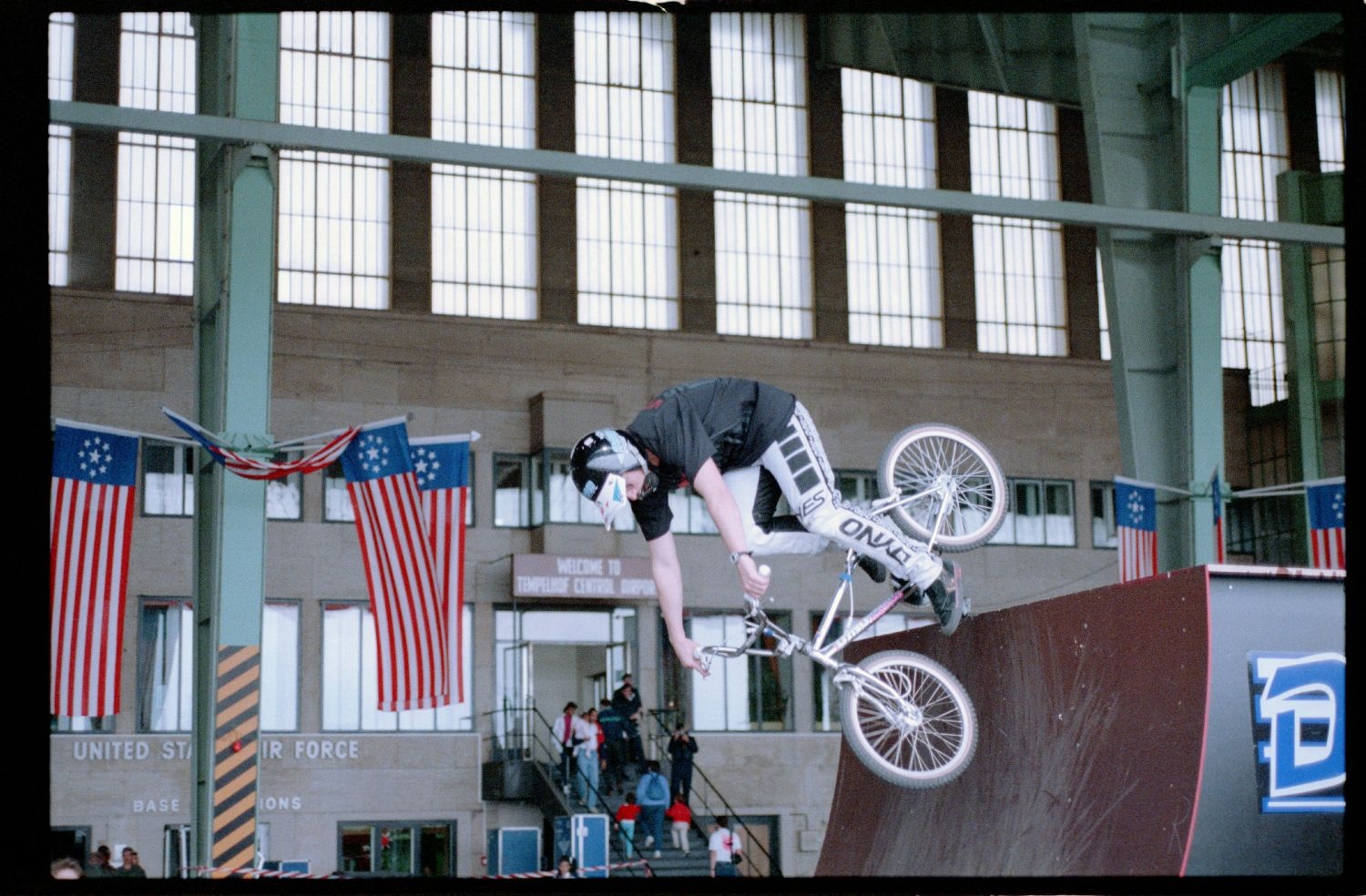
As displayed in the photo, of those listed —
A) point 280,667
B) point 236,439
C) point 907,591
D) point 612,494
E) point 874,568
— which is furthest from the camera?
point 280,667

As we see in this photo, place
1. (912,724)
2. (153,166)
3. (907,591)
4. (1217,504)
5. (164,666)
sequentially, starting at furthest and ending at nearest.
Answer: (153,166) < (164,666) < (1217,504) < (907,591) < (912,724)

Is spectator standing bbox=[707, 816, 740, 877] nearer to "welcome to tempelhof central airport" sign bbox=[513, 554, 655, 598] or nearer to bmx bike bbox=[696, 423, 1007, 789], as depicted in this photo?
"welcome to tempelhof central airport" sign bbox=[513, 554, 655, 598]

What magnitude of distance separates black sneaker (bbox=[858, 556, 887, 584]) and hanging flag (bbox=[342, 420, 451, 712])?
6.04 meters

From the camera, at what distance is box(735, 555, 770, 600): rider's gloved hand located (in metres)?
11.2

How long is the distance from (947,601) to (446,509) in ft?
22.4

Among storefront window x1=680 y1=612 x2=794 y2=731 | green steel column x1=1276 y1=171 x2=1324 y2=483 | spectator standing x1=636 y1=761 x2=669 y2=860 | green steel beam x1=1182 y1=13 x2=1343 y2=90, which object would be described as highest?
green steel beam x1=1182 y1=13 x2=1343 y2=90

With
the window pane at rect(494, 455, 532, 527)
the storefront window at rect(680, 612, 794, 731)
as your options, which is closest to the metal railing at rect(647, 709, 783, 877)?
the storefront window at rect(680, 612, 794, 731)

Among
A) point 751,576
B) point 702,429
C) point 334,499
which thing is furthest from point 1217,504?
point 334,499

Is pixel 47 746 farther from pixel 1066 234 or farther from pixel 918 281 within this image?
pixel 1066 234

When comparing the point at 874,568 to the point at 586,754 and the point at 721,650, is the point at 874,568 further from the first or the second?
the point at 586,754

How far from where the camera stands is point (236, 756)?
1670 centimetres

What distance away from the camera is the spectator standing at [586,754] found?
24812 mm

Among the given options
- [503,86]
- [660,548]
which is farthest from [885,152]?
[660,548]

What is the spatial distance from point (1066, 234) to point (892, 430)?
571 cm
